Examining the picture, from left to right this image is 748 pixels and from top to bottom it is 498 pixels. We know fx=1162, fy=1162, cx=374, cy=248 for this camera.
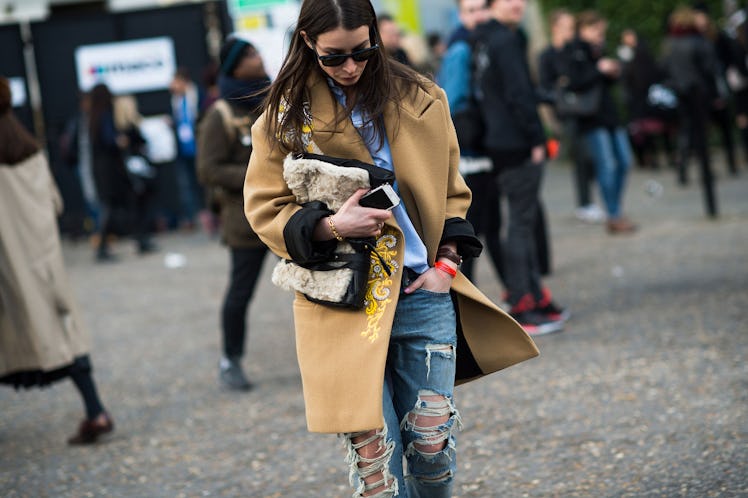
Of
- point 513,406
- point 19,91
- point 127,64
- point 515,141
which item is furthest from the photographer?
point 127,64

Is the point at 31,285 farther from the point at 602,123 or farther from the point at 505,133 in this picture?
the point at 602,123

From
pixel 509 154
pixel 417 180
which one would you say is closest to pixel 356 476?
pixel 417 180

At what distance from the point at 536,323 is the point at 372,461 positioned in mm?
4092

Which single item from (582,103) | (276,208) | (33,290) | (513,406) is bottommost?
(513,406)

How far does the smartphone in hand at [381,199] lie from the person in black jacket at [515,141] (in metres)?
4.00

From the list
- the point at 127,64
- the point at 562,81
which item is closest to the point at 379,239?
the point at 562,81

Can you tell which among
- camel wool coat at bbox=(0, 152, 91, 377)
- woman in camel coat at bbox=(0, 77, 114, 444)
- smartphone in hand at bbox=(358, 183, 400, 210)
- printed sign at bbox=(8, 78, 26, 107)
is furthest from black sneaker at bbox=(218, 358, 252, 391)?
printed sign at bbox=(8, 78, 26, 107)

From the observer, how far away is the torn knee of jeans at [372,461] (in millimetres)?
3246

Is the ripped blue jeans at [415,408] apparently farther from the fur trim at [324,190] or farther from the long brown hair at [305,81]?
the long brown hair at [305,81]

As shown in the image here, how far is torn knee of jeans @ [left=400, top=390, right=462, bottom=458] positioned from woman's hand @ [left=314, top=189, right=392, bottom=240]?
20.6 inches

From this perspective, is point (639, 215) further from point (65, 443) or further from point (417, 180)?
point (417, 180)

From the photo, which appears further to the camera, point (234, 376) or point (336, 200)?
point (234, 376)

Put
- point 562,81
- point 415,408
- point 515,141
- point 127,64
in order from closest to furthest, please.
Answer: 1. point 415,408
2. point 515,141
3. point 562,81
4. point 127,64

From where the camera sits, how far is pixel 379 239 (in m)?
3.29
